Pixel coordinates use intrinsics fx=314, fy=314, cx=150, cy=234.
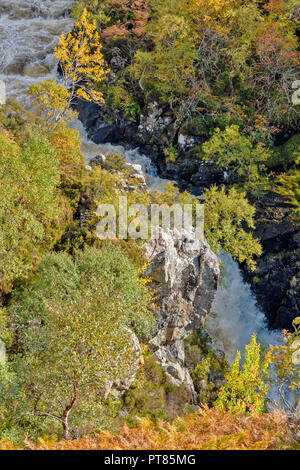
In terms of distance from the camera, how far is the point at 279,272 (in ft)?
88.8

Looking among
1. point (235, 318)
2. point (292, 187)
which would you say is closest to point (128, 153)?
point (235, 318)

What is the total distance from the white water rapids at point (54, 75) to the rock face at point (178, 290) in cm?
447

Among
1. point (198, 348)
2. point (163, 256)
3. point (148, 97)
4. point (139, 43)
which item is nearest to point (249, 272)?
point (198, 348)

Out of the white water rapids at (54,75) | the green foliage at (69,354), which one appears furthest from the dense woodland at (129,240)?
the white water rapids at (54,75)

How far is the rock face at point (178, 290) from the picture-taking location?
62.8 feet

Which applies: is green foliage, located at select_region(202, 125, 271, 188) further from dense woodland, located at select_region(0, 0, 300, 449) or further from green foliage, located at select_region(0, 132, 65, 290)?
green foliage, located at select_region(0, 132, 65, 290)

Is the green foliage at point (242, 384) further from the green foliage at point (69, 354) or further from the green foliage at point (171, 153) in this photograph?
the green foliage at point (171, 153)

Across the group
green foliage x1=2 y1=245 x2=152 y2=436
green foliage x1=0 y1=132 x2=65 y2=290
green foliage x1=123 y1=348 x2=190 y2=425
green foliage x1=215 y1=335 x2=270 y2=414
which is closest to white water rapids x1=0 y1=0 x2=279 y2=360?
green foliage x1=215 y1=335 x2=270 y2=414

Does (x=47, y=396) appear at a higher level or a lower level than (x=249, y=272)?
higher

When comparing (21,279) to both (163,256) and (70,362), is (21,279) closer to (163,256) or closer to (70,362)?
(70,362)

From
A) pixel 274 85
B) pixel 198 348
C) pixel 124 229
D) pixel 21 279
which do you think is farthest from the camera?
pixel 274 85

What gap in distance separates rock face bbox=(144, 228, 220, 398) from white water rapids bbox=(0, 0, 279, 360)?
4474 mm

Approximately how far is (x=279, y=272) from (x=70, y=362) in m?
21.8
